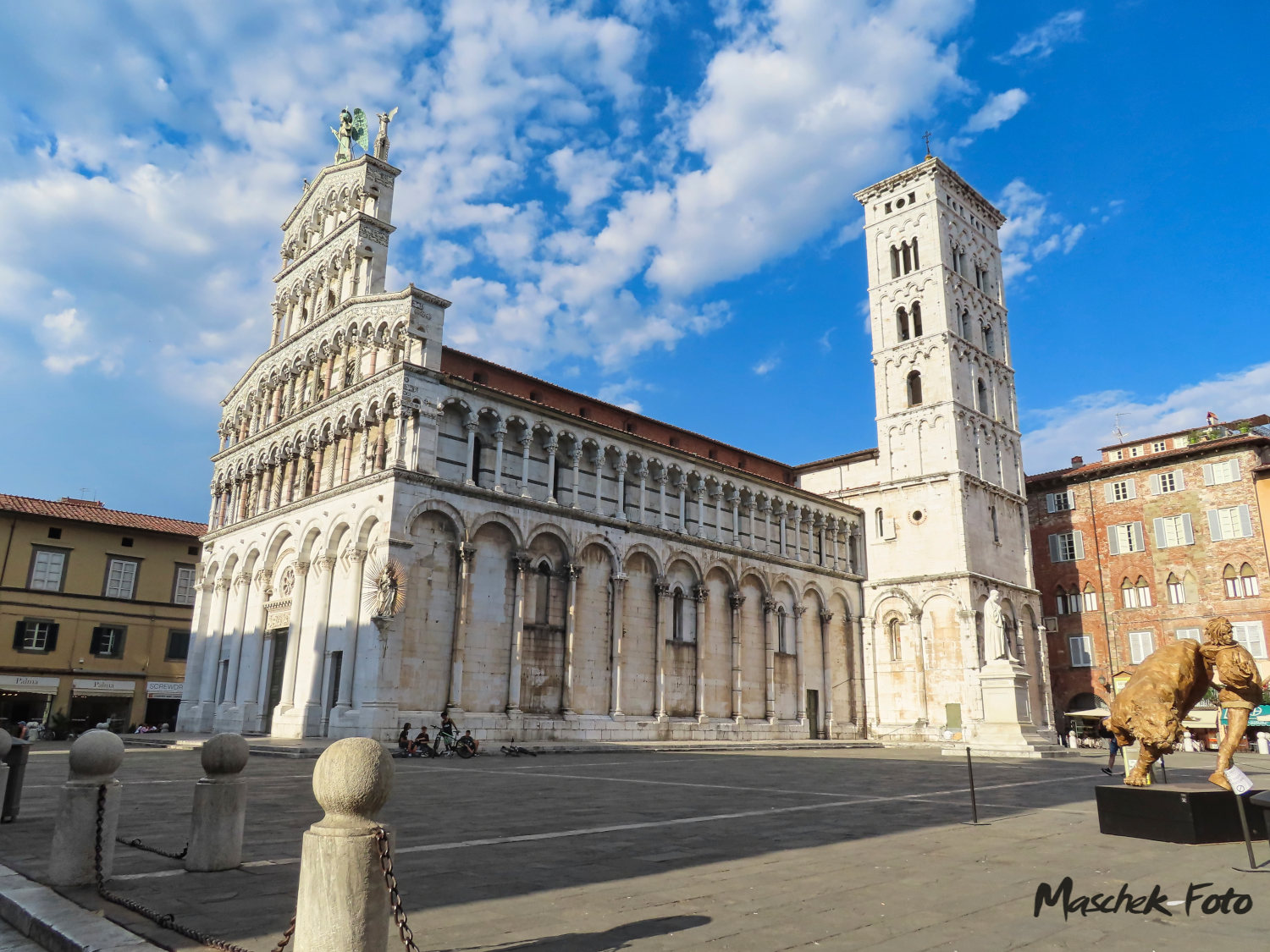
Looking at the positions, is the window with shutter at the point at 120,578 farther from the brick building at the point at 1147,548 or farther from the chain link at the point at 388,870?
the brick building at the point at 1147,548

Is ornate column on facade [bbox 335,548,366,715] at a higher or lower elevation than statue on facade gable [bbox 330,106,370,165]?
lower

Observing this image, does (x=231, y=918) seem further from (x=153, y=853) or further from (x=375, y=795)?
(x=153, y=853)

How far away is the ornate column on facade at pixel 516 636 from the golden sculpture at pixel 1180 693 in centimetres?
2109

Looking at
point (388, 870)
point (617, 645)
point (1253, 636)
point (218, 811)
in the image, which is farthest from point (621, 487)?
point (1253, 636)

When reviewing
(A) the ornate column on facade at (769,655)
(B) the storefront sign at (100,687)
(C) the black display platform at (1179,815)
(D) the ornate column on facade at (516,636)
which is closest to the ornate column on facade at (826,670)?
(A) the ornate column on facade at (769,655)

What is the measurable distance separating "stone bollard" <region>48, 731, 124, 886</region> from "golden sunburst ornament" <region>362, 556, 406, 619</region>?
18243 mm

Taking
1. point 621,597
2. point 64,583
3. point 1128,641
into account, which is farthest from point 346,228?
point 1128,641

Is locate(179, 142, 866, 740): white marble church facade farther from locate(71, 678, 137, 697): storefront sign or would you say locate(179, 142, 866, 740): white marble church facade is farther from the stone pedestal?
the stone pedestal

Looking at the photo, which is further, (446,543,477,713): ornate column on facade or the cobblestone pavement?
(446,543,477,713): ornate column on facade

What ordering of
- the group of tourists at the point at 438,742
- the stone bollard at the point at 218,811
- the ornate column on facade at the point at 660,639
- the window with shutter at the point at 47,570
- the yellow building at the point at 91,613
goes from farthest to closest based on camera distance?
the window with shutter at the point at 47,570 < the yellow building at the point at 91,613 < the ornate column on facade at the point at 660,639 < the group of tourists at the point at 438,742 < the stone bollard at the point at 218,811

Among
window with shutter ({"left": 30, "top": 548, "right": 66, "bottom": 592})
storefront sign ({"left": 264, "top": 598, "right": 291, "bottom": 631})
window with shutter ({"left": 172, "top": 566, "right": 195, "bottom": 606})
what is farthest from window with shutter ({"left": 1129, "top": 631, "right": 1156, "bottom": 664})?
window with shutter ({"left": 30, "top": 548, "right": 66, "bottom": 592})

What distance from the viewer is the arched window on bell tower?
45031 mm

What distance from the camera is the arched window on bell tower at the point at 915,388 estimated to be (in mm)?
45031

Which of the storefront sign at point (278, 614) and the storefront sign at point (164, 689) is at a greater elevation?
the storefront sign at point (278, 614)
